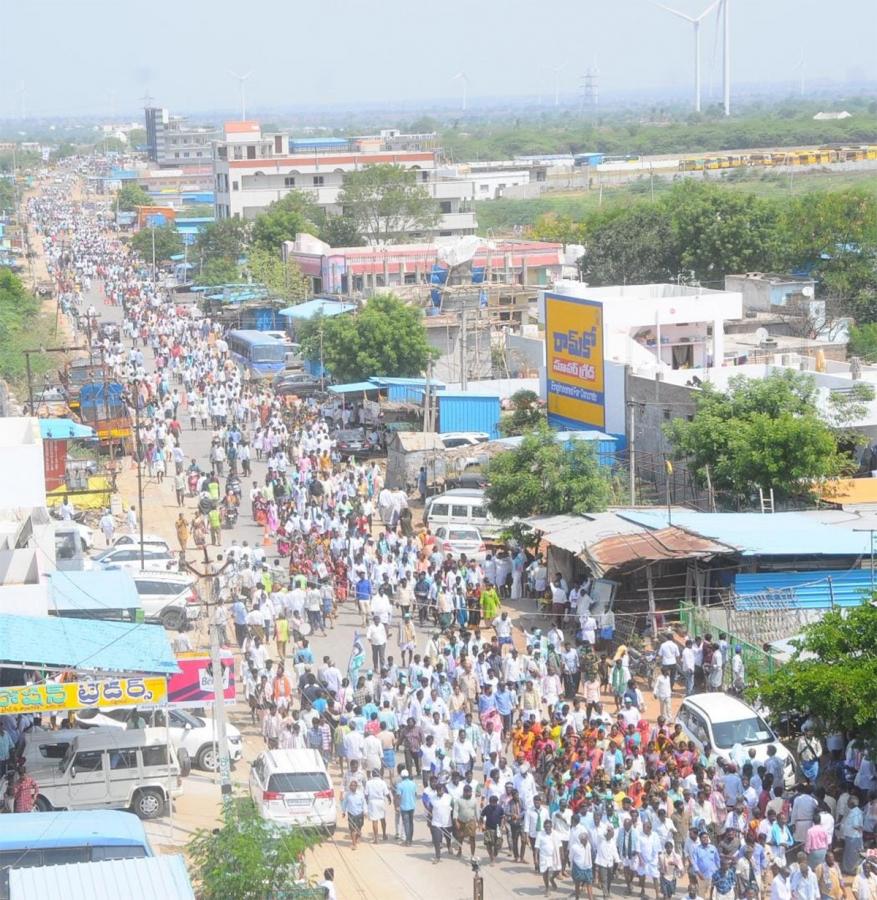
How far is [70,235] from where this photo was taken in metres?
98.5

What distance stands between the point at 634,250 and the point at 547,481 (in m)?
29.7

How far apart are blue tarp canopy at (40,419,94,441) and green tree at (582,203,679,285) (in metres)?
25.0

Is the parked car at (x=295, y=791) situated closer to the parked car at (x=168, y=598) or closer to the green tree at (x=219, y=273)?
the parked car at (x=168, y=598)

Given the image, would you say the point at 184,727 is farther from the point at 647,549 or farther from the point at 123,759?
the point at 647,549

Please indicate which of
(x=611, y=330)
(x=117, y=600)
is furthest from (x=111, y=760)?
(x=611, y=330)

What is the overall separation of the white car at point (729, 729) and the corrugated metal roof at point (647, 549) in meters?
3.82

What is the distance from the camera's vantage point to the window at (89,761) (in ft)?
46.8

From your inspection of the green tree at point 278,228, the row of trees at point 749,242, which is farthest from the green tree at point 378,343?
the green tree at point 278,228

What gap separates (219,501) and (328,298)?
20.2 metres

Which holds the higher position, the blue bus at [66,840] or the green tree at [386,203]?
the green tree at [386,203]

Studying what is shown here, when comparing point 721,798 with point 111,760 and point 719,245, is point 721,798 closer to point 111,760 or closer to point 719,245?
point 111,760

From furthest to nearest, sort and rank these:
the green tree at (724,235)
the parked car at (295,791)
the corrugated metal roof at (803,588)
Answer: the green tree at (724,235)
the corrugated metal roof at (803,588)
the parked car at (295,791)

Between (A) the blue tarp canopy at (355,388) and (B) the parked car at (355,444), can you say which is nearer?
(B) the parked car at (355,444)

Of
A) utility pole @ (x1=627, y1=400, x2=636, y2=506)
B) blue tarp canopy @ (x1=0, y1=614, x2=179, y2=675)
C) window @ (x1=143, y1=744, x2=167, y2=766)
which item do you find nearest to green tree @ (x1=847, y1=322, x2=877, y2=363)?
utility pole @ (x1=627, y1=400, x2=636, y2=506)
